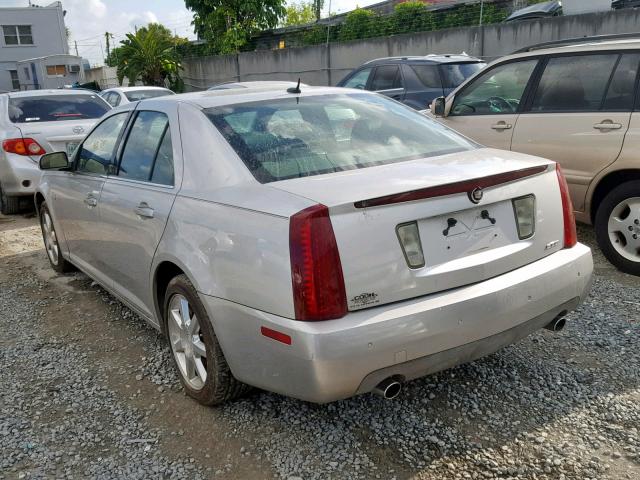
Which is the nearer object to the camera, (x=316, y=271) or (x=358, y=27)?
(x=316, y=271)

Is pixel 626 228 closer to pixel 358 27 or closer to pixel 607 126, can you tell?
pixel 607 126

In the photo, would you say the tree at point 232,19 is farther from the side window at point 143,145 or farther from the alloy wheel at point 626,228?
the side window at point 143,145

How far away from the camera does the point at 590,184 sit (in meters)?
4.99

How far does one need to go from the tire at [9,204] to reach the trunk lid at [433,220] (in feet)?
21.9

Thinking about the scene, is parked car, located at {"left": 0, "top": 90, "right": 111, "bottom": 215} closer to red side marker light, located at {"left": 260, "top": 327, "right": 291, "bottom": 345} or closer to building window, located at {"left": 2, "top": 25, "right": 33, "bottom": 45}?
red side marker light, located at {"left": 260, "top": 327, "right": 291, "bottom": 345}

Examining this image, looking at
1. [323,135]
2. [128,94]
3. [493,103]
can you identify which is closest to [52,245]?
[323,135]

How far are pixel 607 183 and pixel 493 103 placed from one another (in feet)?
4.88

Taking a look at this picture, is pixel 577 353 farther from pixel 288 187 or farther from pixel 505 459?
pixel 288 187

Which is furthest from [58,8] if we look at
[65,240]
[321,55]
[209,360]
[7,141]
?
[209,360]

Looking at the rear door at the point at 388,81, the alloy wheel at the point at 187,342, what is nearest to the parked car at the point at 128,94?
the rear door at the point at 388,81

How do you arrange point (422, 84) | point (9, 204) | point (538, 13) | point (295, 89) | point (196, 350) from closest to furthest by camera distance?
point (196, 350), point (295, 89), point (9, 204), point (422, 84), point (538, 13)

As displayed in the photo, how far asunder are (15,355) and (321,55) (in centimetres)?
1764

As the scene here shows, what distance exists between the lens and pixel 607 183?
4.97 meters

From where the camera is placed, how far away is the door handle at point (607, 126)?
479 centimetres
